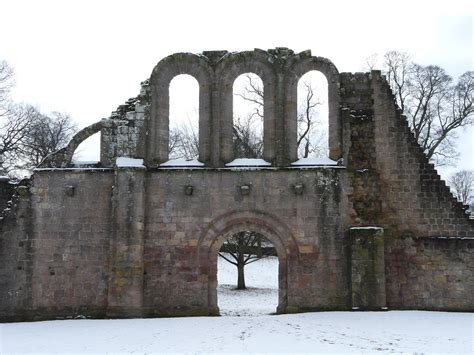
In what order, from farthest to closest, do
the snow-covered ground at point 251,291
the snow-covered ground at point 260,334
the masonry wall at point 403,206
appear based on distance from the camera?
the snow-covered ground at point 251,291
the masonry wall at point 403,206
the snow-covered ground at point 260,334

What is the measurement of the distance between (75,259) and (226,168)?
4874mm

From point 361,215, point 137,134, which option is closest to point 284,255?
point 361,215

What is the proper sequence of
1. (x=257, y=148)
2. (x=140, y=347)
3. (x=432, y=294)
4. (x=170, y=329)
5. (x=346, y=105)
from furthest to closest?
(x=257, y=148) < (x=346, y=105) < (x=432, y=294) < (x=170, y=329) < (x=140, y=347)

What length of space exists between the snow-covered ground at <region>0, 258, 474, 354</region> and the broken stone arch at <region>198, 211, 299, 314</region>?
0.89m

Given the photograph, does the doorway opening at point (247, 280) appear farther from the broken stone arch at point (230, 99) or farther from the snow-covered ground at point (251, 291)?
the broken stone arch at point (230, 99)

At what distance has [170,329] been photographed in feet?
41.4

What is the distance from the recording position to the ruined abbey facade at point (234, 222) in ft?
48.3

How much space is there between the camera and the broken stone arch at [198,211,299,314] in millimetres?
14938

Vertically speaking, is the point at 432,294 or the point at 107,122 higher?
the point at 107,122

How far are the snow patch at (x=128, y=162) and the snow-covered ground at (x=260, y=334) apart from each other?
413 cm

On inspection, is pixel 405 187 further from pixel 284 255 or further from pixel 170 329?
pixel 170 329

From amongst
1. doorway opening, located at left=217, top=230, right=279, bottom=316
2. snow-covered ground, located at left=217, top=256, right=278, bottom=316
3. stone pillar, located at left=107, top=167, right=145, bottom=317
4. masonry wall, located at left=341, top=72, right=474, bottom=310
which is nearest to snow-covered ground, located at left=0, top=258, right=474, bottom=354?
stone pillar, located at left=107, top=167, right=145, bottom=317

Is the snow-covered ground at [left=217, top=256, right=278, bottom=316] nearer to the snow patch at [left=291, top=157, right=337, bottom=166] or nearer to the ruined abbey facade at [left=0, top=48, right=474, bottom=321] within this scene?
the ruined abbey facade at [left=0, top=48, right=474, bottom=321]

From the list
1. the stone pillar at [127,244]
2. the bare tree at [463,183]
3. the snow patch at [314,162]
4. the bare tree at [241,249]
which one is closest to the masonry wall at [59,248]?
the stone pillar at [127,244]
